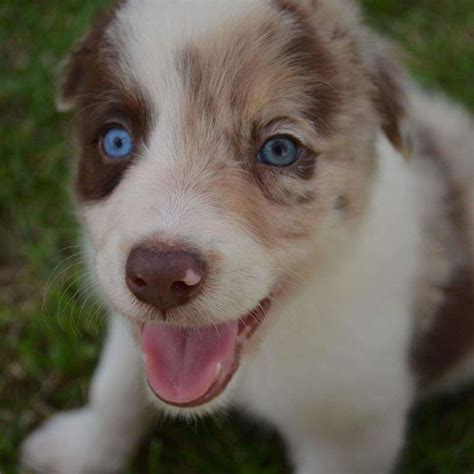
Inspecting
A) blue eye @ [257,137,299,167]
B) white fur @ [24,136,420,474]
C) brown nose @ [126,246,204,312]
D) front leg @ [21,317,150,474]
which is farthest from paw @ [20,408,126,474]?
blue eye @ [257,137,299,167]

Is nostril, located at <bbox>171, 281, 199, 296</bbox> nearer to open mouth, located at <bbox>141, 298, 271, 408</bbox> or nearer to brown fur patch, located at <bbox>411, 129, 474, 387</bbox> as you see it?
open mouth, located at <bbox>141, 298, 271, 408</bbox>

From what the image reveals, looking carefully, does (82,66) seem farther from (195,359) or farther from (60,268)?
(60,268)

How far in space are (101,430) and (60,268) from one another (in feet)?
3.23

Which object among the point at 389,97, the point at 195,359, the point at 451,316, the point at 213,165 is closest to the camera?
the point at 213,165

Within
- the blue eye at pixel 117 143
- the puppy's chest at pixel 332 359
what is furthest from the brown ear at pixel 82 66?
the puppy's chest at pixel 332 359

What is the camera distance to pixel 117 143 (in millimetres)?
2961

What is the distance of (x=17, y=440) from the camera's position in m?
4.14

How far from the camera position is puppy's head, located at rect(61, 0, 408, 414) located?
102 inches

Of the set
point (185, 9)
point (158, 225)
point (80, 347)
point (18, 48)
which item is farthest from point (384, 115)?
point (18, 48)

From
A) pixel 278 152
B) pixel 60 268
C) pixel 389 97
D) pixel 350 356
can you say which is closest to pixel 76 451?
pixel 60 268

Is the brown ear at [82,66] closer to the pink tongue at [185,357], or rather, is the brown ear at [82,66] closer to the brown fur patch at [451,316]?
the pink tongue at [185,357]

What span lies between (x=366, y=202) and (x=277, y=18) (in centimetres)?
74

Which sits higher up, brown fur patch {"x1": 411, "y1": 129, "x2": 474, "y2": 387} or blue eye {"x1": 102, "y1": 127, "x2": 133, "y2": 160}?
blue eye {"x1": 102, "y1": 127, "x2": 133, "y2": 160}

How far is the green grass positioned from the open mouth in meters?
0.89
